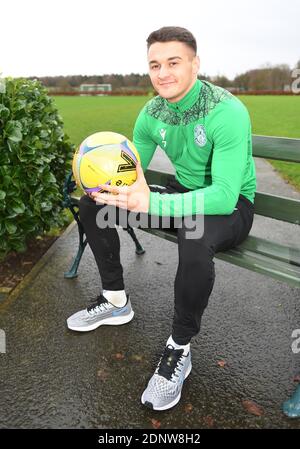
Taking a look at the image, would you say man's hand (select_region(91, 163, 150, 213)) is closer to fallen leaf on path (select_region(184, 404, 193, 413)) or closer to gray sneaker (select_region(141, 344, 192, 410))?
gray sneaker (select_region(141, 344, 192, 410))

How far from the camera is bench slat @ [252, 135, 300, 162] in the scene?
11.2 feet

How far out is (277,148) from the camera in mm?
3510

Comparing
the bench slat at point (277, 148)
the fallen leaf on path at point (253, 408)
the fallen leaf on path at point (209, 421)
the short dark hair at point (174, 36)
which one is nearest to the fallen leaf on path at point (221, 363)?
the fallen leaf on path at point (253, 408)

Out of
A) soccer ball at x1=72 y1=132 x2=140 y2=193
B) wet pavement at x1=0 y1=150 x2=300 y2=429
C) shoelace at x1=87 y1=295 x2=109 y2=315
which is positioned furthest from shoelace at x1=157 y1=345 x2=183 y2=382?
soccer ball at x1=72 y1=132 x2=140 y2=193

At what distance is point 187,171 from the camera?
3.28 metres

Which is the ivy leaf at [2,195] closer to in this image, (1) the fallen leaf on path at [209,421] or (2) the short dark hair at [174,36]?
(2) the short dark hair at [174,36]

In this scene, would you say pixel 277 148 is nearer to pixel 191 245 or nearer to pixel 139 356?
pixel 191 245

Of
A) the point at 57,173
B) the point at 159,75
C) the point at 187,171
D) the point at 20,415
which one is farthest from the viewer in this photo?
the point at 57,173

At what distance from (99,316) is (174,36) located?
6.75 ft

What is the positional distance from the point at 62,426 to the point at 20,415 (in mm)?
275

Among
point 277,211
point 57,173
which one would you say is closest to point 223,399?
point 277,211

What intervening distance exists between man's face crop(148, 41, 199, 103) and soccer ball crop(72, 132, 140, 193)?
0.44 m
